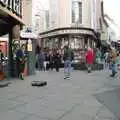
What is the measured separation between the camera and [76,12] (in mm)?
52219

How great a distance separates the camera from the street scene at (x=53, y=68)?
12938mm

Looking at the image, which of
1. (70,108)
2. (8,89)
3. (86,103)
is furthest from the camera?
(8,89)

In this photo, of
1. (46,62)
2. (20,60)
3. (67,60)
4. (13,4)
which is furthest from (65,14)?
(13,4)

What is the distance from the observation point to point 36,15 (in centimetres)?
5394

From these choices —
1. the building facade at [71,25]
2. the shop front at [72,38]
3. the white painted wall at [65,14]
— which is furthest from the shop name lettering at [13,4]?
the white painted wall at [65,14]

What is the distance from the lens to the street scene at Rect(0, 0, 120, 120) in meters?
12.9

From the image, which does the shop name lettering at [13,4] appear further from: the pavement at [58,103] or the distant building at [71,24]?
the distant building at [71,24]

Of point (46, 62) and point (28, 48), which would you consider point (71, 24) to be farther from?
point (28, 48)

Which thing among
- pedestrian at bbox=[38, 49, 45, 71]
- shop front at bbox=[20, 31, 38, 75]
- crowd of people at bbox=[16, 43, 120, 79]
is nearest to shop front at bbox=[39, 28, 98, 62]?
crowd of people at bbox=[16, 43, 120, 79]

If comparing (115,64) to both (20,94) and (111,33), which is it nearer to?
(20,94)

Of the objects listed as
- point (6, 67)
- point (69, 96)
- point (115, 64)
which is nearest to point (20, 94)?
point (69, 96)

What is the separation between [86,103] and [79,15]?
38280 millimetres

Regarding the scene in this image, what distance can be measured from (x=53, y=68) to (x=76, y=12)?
1268 centimetres

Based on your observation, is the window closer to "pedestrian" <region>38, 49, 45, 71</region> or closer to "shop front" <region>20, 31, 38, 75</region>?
"pedestrian" <region>38, 49, 45, 71</region>
